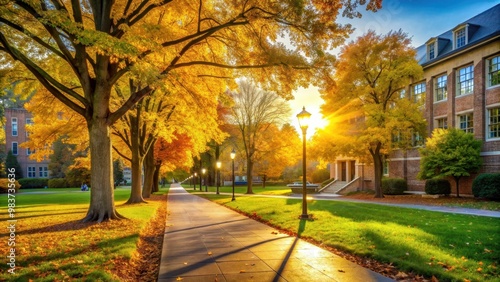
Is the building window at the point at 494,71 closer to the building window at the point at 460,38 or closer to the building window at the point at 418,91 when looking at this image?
the building window at the point at 460,38

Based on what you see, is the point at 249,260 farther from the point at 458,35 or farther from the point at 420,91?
the point at 420,91

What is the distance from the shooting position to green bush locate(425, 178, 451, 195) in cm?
2347

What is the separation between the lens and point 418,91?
94.9ft

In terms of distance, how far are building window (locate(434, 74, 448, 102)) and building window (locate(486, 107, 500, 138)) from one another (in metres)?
4.17

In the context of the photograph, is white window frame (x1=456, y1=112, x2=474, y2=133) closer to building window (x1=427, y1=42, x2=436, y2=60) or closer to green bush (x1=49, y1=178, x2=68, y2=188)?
building window (x1=427, y1=42, x2=436, y2=60)

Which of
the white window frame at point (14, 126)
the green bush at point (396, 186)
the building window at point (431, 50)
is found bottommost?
the green bush at point (396, 186)

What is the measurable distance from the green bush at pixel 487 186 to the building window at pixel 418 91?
9.49 m

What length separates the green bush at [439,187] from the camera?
23469 mm

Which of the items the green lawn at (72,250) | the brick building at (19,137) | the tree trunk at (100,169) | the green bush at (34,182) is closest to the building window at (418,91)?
the tree trunk at (100,169)

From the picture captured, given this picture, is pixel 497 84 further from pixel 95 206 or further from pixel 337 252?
pixel 95 206

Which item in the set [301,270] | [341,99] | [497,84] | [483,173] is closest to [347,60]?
[341,99]

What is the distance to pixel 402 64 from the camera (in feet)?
75.8

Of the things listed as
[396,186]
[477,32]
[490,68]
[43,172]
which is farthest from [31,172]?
[490,68]

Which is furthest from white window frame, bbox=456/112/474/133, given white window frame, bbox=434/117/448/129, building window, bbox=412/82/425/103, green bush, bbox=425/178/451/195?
building window, bbox=412/82/425/103
